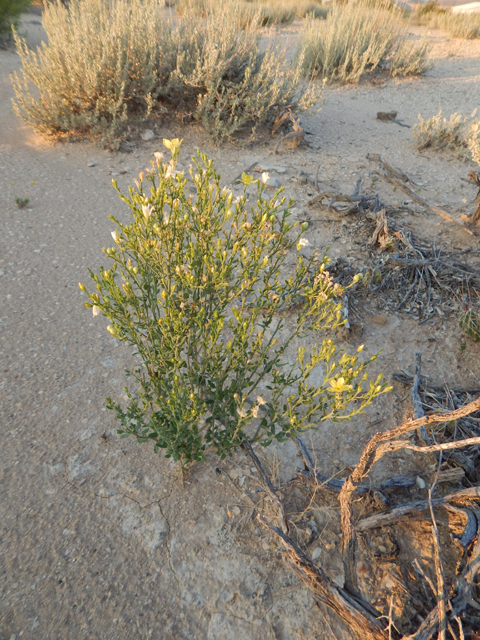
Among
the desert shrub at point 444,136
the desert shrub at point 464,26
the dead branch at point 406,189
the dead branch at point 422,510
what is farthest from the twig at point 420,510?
the desert shrub at point 464,26

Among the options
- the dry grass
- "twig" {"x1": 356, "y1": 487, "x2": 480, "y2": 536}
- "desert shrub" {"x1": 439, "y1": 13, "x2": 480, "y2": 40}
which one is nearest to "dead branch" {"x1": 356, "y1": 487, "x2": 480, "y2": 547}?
"twig" {"x1": 356, "y1": 487, "x2": 480, "y2": 536}

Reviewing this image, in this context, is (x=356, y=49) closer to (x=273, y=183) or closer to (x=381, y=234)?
(x=273, y=183)

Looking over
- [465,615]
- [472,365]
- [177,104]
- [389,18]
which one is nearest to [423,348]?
[472,365]

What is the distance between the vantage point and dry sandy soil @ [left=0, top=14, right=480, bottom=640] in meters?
1.57

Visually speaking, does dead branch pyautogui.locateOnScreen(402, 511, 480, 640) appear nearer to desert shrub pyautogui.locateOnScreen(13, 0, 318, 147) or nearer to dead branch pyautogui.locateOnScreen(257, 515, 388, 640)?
dead branch pyautogui.locateOnScreen(257, 515, 388, 640)

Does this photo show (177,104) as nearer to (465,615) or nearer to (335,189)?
(335,189)

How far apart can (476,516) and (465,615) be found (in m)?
0.36

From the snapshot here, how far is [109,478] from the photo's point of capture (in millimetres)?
1954

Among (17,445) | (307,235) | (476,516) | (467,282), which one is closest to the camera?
(476,516)

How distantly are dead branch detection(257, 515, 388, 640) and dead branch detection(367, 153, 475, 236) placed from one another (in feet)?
10.7

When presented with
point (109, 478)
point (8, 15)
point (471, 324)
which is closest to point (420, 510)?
point (109, 478)

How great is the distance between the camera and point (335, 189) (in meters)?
4.39

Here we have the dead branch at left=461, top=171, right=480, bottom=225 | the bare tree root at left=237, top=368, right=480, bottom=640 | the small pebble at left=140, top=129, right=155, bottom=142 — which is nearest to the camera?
the bare tree root at left=237, top=368, right=480, bottom=640

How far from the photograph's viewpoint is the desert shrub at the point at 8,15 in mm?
7020
